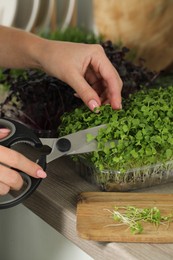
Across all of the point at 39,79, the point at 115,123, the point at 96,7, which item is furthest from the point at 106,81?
the point at 96,7

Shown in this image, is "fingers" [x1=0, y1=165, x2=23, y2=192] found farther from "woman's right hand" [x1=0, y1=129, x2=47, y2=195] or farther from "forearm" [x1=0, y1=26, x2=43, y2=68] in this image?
"forearm" [x1=0, y1=26, x2=43, y2=68]

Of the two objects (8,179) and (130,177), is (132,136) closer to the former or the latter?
(130,177)

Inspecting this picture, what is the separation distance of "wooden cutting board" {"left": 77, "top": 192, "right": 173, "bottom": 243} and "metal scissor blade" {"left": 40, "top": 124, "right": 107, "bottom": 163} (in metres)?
0.08

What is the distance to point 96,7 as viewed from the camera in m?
1.65

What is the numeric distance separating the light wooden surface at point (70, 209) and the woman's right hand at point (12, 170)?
11cm

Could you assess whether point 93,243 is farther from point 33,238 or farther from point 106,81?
point 106,81

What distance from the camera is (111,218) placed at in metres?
0.88

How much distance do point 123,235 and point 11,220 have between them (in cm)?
33

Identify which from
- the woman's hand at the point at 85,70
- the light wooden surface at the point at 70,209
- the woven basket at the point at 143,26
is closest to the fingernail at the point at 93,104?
the woman's hand at the point at 85,70

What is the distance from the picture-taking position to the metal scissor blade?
0.93m

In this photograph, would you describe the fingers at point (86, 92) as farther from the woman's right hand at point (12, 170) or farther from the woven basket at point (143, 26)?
the woven basket at point (143, 26)

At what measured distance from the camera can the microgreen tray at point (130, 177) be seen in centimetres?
97

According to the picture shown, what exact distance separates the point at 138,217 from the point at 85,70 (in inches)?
12.5

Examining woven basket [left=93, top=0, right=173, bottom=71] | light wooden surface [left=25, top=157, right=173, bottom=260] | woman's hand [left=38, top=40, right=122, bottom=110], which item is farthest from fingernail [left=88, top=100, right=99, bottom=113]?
woven basket [left=93, top=0, right=173, bottom=71]
